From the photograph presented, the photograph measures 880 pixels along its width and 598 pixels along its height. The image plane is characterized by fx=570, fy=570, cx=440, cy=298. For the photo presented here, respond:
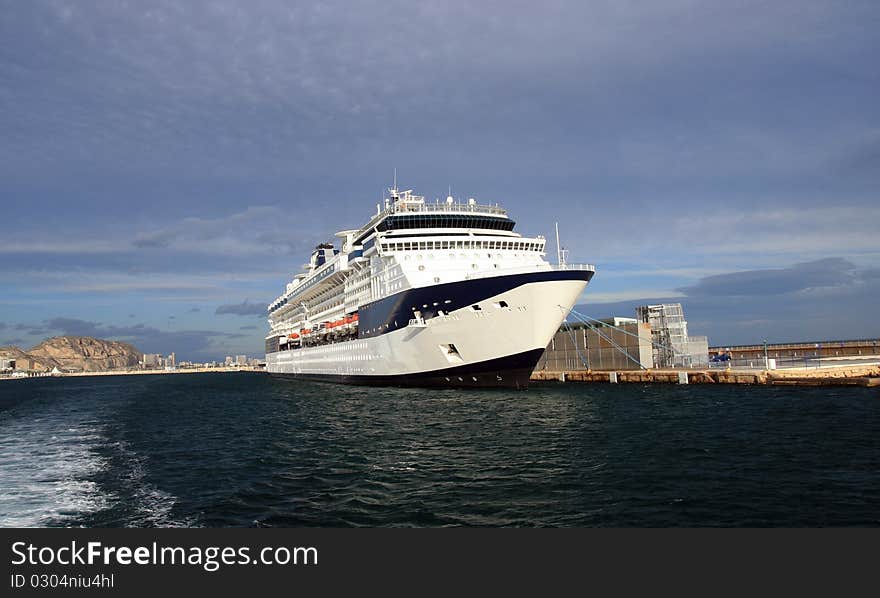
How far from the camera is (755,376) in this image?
131ft

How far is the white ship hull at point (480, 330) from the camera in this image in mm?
34781

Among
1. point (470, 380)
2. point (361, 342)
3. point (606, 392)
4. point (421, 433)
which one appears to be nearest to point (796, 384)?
point (606, 392)

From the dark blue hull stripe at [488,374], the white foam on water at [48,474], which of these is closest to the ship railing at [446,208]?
the dark blue hull stripe at [488,374]

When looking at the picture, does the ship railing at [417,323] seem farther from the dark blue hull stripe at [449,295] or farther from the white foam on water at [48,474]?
the white foam on water at [48,474]

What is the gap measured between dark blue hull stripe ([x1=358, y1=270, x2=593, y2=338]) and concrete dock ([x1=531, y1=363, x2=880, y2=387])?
45.9 feet

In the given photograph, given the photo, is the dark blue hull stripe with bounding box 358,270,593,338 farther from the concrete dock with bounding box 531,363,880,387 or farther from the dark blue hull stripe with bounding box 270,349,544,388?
the concrete dock with bounding box 531,363,880,387

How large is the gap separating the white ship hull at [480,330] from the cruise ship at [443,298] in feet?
0.22

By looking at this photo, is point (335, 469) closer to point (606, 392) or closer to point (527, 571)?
point (527, 571)

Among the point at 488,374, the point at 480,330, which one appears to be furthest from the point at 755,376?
the point at 480,330

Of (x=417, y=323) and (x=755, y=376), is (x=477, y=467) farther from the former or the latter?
(x=755, y=376)

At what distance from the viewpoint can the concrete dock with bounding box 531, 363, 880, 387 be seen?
35.9 meters

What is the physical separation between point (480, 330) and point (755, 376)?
65.9 ft

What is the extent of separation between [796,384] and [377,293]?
30.2 metres

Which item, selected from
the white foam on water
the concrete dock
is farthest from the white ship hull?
the white foam on water
